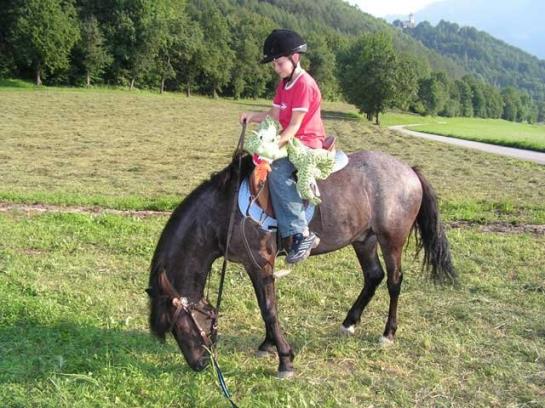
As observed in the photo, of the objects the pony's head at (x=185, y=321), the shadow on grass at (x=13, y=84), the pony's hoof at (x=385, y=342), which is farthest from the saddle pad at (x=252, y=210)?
the shadow on grass at (x=13, y=84)

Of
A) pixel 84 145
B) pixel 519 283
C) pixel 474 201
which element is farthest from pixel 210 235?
pixel 84 145

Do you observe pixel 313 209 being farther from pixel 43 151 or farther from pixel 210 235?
pixel 43 151

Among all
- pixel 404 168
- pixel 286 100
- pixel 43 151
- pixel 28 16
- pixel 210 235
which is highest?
pixel 28 16

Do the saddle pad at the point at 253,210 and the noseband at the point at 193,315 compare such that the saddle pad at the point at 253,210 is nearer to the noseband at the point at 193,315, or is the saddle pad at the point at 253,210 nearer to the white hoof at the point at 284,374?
the noseband at the point at 193,315

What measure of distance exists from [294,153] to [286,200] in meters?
0.42

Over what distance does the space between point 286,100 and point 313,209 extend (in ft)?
3.45

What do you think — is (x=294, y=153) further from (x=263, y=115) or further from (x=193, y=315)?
(x=193, y=315)

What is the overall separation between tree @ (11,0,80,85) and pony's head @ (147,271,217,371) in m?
52.6

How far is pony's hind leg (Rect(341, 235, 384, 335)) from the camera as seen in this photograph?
17.6 feet

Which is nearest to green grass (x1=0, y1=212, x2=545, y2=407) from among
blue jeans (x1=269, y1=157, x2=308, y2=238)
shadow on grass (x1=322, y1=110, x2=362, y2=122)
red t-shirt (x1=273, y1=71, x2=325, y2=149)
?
blue jeans (x1=269, y1=157, x2=308, y2=238)

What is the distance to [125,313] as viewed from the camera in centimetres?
555

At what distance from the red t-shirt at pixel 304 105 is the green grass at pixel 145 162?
21.6 feet

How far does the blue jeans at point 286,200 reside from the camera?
4.31 meters

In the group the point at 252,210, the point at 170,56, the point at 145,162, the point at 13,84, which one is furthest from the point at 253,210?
the point at 170,56
